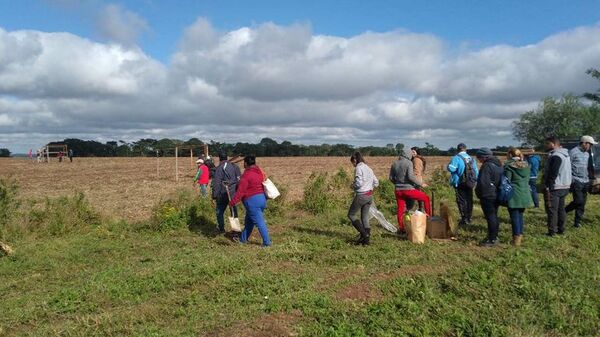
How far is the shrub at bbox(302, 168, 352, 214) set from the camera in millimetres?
13086

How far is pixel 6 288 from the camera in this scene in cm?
685

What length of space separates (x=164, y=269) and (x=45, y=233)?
4.61 metres

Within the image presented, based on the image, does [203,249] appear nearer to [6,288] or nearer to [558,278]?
[6,288]

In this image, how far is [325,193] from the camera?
13.7 m

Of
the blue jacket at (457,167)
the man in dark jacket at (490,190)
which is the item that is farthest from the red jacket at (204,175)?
the man in dark jacket at (490,190)

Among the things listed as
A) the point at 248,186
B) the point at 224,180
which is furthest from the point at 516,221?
the point at 224,180

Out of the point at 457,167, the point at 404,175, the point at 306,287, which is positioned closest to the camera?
the point at 306,287

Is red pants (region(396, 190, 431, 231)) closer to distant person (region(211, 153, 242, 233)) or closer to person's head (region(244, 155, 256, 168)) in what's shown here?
person's head (region(244, 155, 256, 168))

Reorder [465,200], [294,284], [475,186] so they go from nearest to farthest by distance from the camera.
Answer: [294,284] < [475,186] < [465,200]

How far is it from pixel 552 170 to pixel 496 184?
135 centimetres

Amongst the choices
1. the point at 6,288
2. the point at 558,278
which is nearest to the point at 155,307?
the point at 6,288

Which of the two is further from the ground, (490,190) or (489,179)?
(489,179)

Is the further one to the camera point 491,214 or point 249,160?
point 249,160

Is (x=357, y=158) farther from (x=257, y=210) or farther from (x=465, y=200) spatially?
(x=465, y=200)
